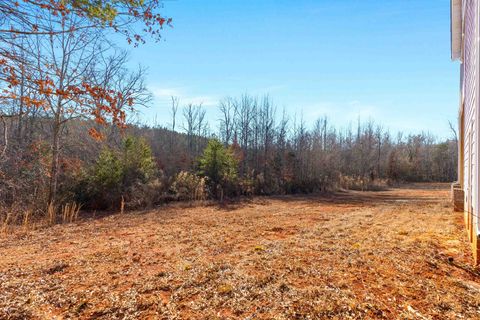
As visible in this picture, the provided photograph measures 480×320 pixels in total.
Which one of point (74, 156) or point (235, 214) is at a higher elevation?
point (74, 156)

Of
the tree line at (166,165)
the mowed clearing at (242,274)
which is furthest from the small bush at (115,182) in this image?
the mowed clearing at (242,274)

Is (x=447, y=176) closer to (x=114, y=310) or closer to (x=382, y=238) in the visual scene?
(x=382, y=238)

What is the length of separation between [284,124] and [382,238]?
49.6 feet

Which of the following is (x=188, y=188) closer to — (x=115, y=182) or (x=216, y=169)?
(x=216, y=169)

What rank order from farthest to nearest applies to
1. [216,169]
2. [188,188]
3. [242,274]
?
[216,169], [188,188], [242,274]

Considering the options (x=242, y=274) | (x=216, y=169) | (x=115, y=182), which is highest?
(x=216, y=169)

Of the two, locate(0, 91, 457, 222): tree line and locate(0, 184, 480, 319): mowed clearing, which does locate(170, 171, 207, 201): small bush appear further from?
locate(0, 184, 480, 319): mowed clearing

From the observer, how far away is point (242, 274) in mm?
3178

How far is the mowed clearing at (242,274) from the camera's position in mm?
2424

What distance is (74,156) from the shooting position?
9.92 metres

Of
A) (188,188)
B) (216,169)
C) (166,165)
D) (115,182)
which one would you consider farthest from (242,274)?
(166,165)

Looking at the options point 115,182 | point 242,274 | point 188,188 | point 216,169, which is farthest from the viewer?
point 216,169

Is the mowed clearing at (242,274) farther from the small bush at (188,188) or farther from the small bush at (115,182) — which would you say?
the small bush at (188,188)

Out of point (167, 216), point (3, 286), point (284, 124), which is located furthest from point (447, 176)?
point (3, 286)
